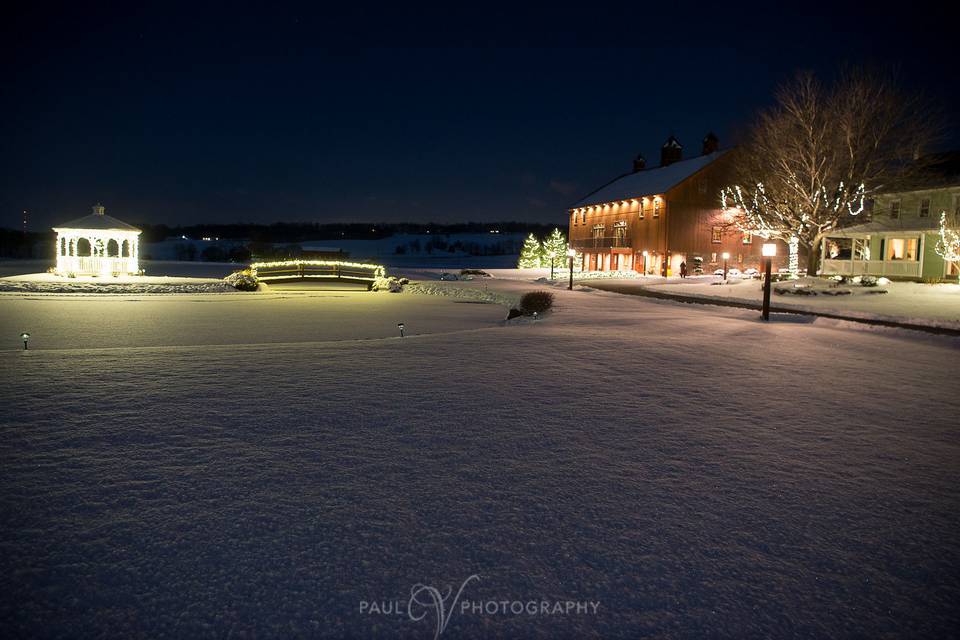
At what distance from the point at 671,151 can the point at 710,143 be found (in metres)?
5.38

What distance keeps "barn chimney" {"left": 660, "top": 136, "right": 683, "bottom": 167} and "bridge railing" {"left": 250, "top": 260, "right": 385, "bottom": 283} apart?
35583mm

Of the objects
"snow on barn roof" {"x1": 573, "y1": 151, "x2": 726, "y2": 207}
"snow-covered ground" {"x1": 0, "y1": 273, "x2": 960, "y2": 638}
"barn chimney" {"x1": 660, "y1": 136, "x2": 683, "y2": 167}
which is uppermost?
"barn chimney" {"x1": 660, "y1": 136, "x2": 683, "y2": 167}

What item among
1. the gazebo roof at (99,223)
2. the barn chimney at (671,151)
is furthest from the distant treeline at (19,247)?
the barn chimney at (671,151)

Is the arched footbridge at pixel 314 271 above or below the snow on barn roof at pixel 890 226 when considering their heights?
below

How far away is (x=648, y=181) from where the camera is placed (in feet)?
176

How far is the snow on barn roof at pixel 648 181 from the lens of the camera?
1887 inches

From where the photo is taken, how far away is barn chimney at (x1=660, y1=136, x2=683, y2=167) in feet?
187

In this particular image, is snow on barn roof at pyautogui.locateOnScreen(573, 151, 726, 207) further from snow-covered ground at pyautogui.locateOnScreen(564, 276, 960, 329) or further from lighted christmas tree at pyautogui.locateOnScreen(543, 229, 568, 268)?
snow-covered ground at pyautogui.locateOnScreen(564, 276, 960, 329)

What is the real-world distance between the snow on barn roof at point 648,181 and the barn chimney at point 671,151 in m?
1.30

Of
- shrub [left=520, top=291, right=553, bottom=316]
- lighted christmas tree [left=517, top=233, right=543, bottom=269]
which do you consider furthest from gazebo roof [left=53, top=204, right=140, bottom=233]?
lighted christmas tree [left=517, top=233, right=543, bottom=269]

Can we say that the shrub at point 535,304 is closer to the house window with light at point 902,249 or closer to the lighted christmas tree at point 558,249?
the house window with light at point 902,249

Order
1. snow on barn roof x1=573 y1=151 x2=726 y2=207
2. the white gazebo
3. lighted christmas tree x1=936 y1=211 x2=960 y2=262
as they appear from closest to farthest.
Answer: lighted christmas tree x1=936 y1=211 x2=960 y2=262 → the white gazebo → snow on barn roof x1=573 y1=151 x2=726 y2=207

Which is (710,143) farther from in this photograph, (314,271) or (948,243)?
(314,271)

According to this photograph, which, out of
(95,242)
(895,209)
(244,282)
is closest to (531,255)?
(895,209)
